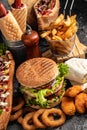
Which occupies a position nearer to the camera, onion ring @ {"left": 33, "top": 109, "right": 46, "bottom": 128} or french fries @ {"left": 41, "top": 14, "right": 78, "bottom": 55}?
onion ring @ {"left": 33, "top": 109, "right": 46, "bottom": 128}

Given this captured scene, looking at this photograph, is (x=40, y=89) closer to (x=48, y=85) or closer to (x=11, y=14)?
(x=48, y=85)

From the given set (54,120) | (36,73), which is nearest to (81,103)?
(54,120)

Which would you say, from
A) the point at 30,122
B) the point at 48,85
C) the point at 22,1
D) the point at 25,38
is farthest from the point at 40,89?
the point at 22,1

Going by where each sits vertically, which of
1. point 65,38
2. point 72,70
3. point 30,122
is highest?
point 65,38

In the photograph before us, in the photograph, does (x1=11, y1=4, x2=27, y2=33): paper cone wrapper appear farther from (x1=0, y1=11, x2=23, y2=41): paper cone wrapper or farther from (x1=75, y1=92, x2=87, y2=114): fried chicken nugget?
(x1=75, y1=92, x2=87, y2=114): fried chicken nugget

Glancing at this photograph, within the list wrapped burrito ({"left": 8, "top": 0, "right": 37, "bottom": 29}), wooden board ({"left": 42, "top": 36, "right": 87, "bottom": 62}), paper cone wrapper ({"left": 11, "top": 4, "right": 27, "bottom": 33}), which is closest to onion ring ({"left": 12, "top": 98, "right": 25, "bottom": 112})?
wooden board ({"left": 42, "top": 36, "right": 87, "bottom": 62})

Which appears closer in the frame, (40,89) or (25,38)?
(40,89)
